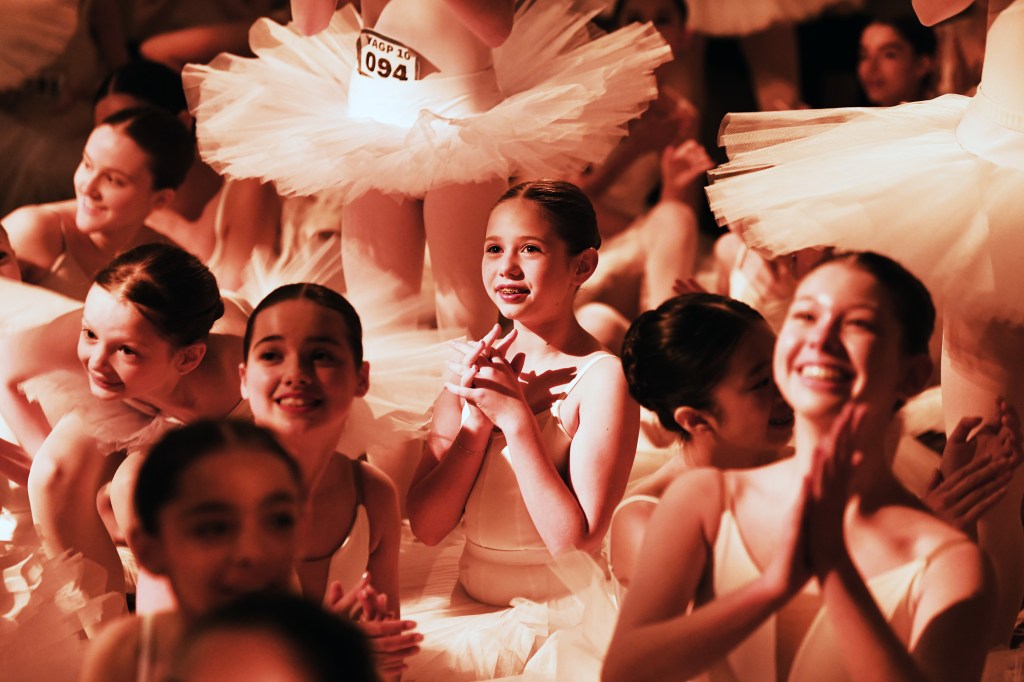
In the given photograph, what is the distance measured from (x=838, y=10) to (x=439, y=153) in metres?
2.29

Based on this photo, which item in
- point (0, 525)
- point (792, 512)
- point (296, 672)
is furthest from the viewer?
point (0, 525)

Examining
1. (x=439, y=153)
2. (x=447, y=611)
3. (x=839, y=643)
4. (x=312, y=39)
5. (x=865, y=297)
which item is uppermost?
(x=312, y=39)

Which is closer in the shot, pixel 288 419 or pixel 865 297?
pixel 865 297

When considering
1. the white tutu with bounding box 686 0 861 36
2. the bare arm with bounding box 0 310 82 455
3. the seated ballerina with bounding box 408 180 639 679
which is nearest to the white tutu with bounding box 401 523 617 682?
the seated ballerina with bounding box 408 180 639 679

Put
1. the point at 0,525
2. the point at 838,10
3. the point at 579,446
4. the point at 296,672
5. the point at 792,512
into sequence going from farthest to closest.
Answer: the point at 838,10
the point at 0,525
the point at 579,446
the point at 792,512
the point at 296,672


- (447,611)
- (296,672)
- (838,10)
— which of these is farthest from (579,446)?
(838,10)

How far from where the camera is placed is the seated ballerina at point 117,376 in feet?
5.42

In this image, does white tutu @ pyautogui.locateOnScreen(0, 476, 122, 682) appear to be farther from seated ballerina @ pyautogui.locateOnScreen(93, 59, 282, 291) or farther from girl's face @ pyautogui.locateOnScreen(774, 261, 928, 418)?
seated ballerina @ pyautogui.locateOnScreen(93, 59, 282, 291)

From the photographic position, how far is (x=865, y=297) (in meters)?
1.11

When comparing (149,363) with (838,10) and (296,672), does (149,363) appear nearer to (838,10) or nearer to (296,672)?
(296,672)

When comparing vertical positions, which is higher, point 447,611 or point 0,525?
point 0,525

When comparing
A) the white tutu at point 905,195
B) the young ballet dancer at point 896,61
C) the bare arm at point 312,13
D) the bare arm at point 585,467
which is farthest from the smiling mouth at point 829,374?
the young ballet dancer at point 896,61

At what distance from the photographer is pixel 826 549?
1.05 m

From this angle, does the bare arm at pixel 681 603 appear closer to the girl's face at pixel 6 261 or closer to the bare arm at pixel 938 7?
the bare arm at pixel 938 7
